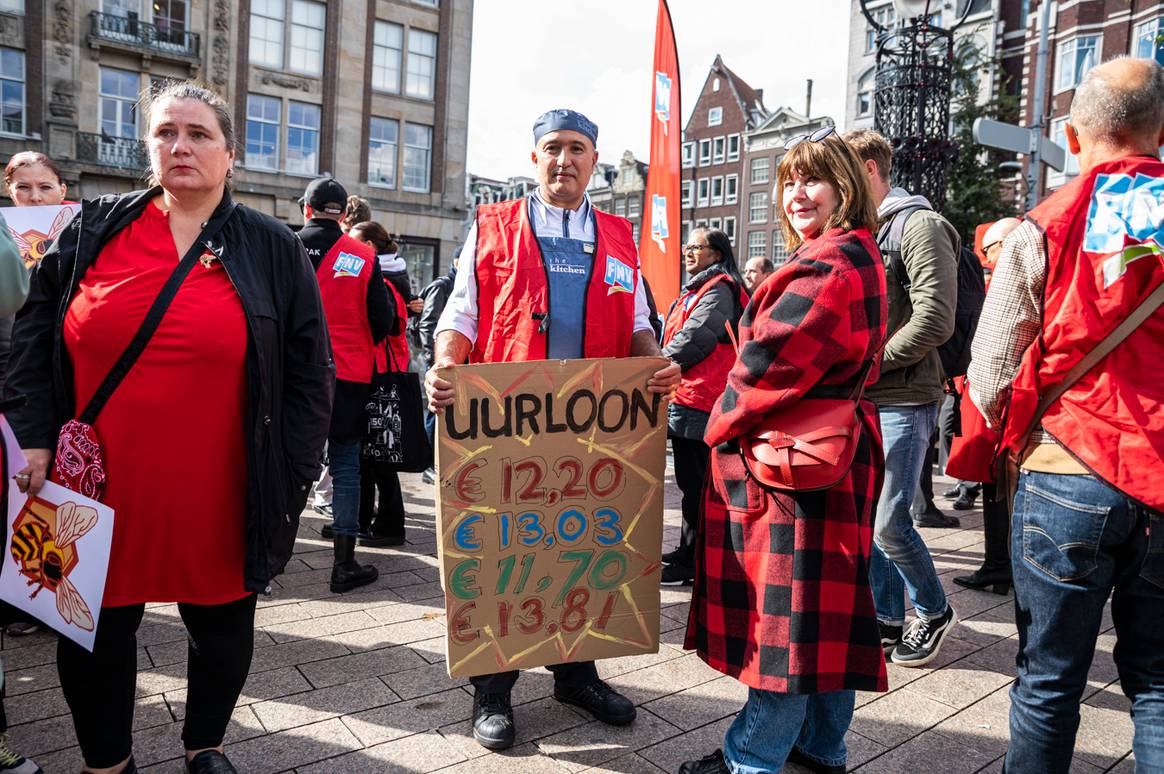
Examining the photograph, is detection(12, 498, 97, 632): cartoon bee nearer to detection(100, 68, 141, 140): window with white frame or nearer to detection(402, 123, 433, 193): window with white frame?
detection(100, 68, 141, 140): window with white frame

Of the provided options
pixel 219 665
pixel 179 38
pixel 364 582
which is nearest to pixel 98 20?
pixel 179 38

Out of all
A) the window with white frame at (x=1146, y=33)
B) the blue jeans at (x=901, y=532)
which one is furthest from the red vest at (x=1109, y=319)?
the window with white frame at (x=1146, y=33)

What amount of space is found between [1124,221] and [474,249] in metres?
1.86

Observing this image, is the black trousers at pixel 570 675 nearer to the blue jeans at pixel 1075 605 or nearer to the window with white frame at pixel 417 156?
the blue jeans at pixel 1075 605

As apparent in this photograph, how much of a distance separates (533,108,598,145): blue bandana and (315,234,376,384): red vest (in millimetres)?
2029

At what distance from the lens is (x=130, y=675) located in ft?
7.74

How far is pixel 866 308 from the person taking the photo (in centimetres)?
230

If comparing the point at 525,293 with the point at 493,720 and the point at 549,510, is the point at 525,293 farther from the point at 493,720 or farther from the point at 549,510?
the point at 493,720

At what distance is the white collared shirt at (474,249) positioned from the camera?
288 cm

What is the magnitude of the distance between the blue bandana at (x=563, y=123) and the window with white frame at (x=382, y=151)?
26.2 meters

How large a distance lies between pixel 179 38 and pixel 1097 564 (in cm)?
2853

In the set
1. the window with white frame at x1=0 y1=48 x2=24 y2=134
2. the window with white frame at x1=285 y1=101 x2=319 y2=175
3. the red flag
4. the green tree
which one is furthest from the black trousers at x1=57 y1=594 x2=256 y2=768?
the window with white frame at x1=285 y1=101 x2=319 y2=175

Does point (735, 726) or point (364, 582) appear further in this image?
point (364, 582)

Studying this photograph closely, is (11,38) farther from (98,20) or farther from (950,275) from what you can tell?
(950,275)
